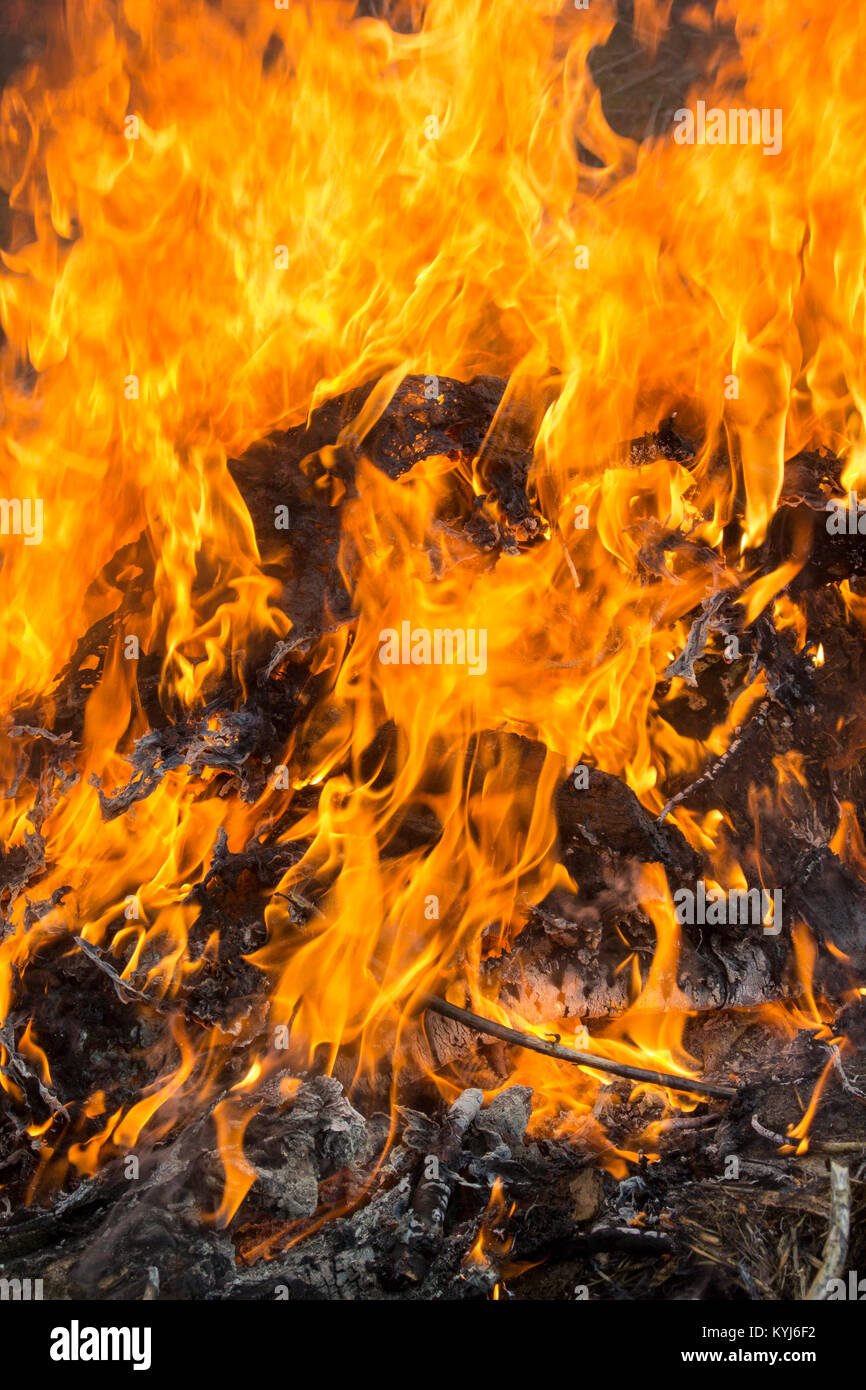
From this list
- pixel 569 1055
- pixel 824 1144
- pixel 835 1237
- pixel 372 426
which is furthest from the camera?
pixel 372 426

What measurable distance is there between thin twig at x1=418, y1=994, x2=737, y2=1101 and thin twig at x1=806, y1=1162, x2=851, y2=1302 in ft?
1.60

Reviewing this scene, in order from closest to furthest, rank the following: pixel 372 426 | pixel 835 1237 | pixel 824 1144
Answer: pixel 835 1237 < pixel 824 1144 < pixel 372 426

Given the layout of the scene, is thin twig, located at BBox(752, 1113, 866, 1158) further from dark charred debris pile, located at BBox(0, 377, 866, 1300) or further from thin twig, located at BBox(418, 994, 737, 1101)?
thin twig, located at BBox(418, 994, 737, 1101)

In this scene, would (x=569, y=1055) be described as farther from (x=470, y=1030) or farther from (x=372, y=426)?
(x=372, y=426)

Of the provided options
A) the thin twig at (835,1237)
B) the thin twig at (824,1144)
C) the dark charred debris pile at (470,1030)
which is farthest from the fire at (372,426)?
the thin twig at (835,1237)

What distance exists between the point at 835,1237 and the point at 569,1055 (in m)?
0.97

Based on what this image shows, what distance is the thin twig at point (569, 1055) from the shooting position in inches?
132

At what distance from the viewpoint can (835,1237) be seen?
2738 millimetres

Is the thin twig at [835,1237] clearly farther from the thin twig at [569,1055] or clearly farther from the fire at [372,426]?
the fire at [372,426]

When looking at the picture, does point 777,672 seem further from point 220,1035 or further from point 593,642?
point 220,1035

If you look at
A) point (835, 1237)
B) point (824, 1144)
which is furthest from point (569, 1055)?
point (835, 1237)

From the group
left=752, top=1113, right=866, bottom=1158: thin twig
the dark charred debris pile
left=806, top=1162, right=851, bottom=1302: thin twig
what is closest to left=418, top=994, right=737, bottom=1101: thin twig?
the dark charred debris pile

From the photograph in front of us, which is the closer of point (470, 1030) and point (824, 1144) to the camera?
point (824, 1144)
